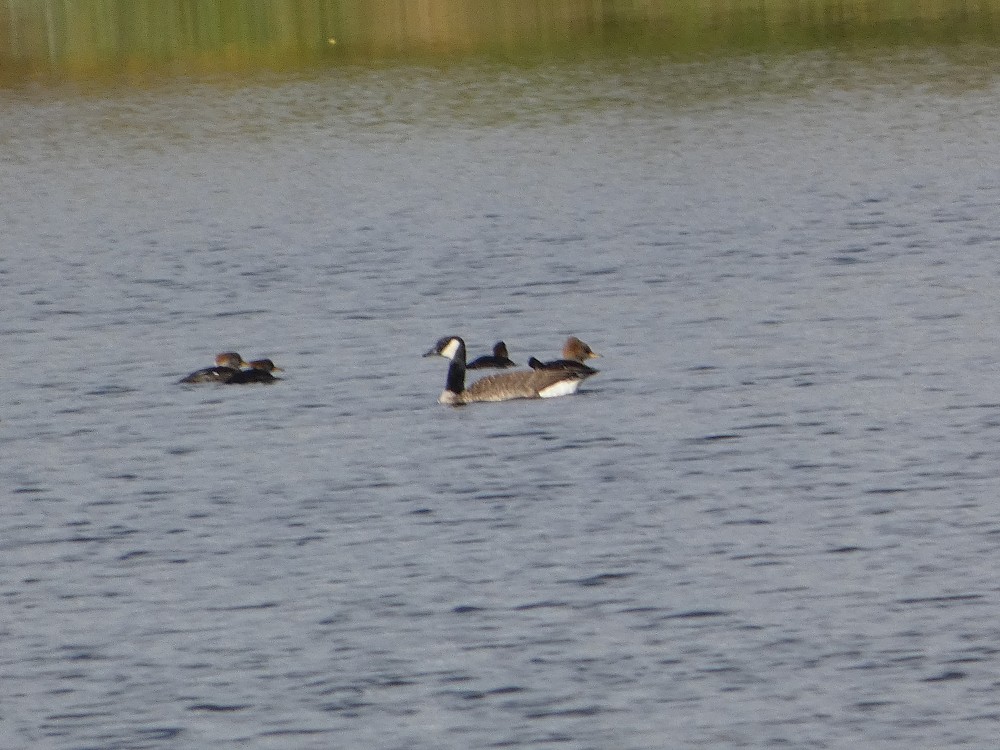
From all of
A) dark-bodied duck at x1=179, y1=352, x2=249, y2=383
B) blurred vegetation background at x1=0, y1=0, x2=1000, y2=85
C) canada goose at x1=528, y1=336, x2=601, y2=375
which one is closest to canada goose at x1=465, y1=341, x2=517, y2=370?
canada goose at x1=528, y1=336, x2=601, y2=375

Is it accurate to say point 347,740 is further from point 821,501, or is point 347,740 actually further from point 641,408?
point 641,408

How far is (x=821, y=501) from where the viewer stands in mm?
18297

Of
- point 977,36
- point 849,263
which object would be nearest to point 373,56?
point 977,36

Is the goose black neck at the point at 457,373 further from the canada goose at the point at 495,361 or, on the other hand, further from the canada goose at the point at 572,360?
the canada goose at the point at 495,361

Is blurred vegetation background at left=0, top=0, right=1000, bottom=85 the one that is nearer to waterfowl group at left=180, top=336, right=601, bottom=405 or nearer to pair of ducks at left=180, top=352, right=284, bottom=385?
pair of ducks at left=180, top=352, right=284, bottom=385

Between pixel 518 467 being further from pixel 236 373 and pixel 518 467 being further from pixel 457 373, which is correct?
pixel 236 373

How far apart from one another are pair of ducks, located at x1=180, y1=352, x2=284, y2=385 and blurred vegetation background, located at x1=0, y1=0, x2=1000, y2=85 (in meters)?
39.6

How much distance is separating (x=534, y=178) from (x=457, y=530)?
2676 cm

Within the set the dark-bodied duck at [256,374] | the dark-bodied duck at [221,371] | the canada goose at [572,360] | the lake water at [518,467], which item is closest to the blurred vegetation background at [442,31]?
the lake water at [518,467]

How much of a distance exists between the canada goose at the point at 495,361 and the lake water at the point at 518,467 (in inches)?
32.0

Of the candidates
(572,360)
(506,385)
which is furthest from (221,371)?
(572,360)

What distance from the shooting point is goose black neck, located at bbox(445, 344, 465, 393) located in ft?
76.4

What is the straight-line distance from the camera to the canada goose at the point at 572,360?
2339 cm

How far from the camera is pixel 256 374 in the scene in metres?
24.5
